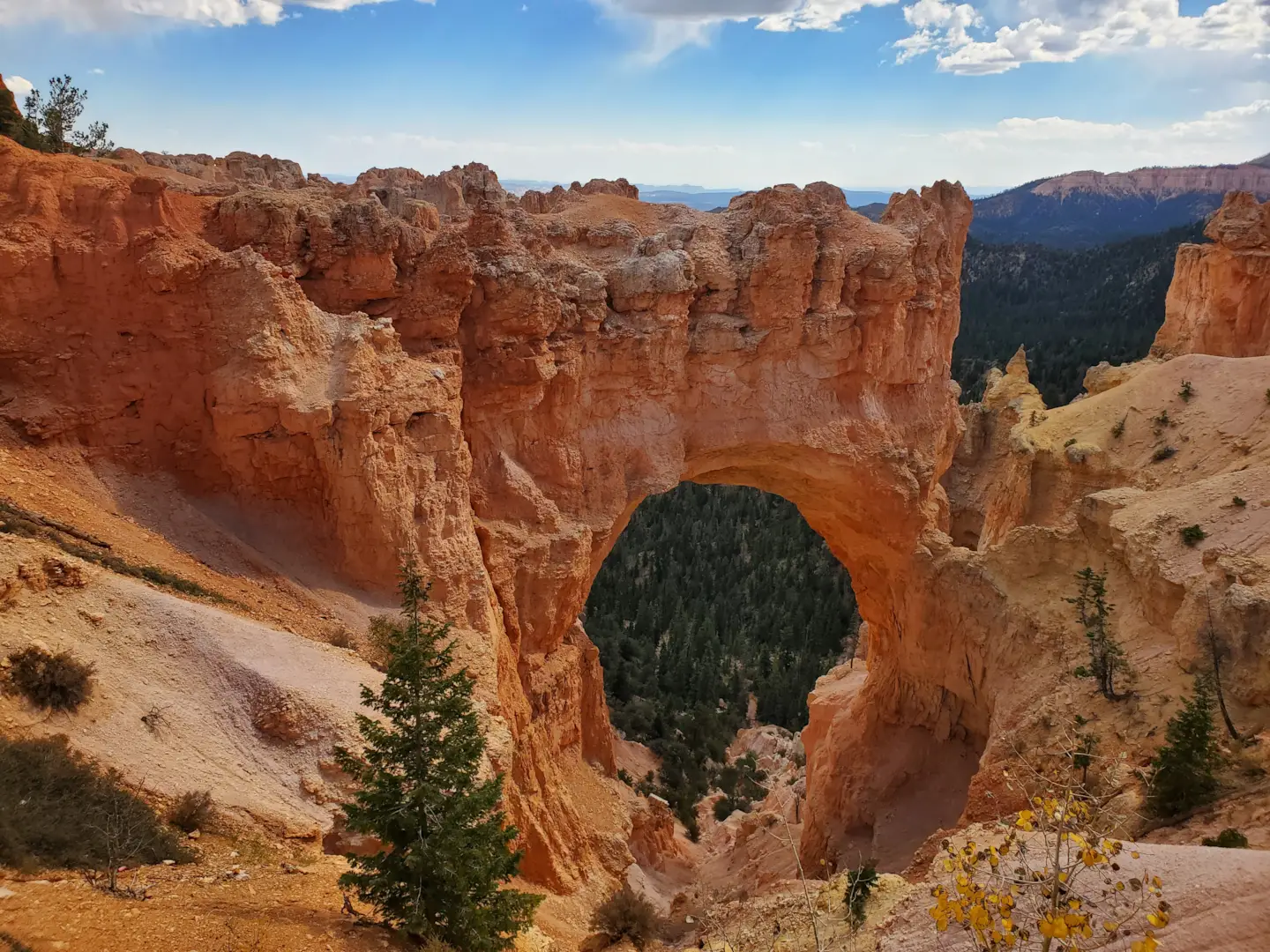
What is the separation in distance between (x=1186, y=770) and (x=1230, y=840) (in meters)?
1.66

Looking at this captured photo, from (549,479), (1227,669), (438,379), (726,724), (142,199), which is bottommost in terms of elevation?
(726,724)

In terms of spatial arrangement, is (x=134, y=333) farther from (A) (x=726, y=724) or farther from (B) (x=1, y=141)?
(A) (x=726, y=724)

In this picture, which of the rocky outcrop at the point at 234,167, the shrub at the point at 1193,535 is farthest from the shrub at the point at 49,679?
the rocky outcrop at the point at 234,167

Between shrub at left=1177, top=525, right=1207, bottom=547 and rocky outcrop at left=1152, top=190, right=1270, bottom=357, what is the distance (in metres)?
23.8

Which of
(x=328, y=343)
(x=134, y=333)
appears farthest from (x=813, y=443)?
(x=134, y=333)

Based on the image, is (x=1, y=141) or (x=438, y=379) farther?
(x=438, y=379)

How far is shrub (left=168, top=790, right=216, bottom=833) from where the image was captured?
9258 millimetres

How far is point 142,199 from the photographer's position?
43.9 feet

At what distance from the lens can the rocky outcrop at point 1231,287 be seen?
3297cm

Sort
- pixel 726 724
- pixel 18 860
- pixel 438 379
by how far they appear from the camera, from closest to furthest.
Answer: pixel 18 860 → pixel 438 379 → pixel 726 724

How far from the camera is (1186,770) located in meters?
9.93

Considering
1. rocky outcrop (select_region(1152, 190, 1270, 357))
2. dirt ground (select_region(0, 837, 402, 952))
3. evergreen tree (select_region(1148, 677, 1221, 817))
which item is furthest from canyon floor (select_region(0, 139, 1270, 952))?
rocky outcrop (select_region(1152, 190, 1270, 357))

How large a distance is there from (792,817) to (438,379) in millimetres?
18375

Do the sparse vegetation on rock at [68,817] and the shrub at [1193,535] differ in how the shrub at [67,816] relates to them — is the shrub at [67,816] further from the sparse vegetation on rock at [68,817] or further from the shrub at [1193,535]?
the shrub at [1193,535]
